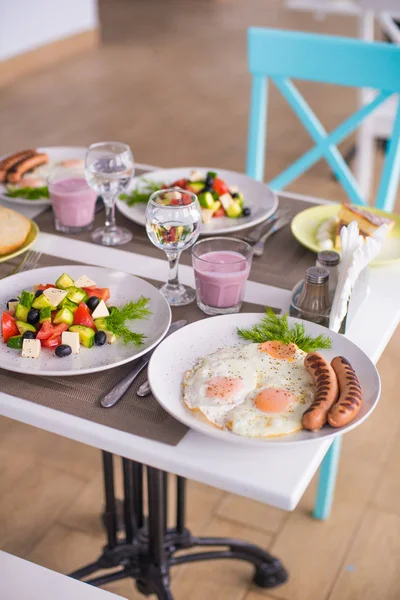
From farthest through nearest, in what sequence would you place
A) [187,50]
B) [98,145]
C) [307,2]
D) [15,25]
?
[187,50] < [15,25] < [307,2] < [98,145]

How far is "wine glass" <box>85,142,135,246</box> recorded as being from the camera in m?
1.50

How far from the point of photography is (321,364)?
41.8 inches

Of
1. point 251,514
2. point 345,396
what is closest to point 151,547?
point 251,514

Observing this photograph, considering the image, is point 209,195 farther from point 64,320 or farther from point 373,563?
point 373,563

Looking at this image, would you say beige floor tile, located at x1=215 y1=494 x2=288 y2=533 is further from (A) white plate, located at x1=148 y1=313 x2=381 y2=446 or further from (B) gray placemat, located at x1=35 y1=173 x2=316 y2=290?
(A) white plate, located at x1=148 y1=313 x2=381 y2=446

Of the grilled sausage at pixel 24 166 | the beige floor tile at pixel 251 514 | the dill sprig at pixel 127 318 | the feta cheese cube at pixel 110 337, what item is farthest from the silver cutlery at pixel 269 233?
the beige floor tile at pixel 251 514

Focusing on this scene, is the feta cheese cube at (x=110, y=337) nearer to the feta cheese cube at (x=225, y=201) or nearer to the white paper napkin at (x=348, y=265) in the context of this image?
the white paper napkin at (x=348, y=265)

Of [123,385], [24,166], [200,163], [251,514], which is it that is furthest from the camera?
[200,163]

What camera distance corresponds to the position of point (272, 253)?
1531 mm

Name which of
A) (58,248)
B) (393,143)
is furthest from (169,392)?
(393,143)

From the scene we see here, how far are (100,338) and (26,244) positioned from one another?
0.41m

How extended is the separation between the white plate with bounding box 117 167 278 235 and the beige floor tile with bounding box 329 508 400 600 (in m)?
A: 0.95

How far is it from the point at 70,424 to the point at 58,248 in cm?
57

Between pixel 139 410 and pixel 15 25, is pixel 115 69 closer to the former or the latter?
pixel 15 25
